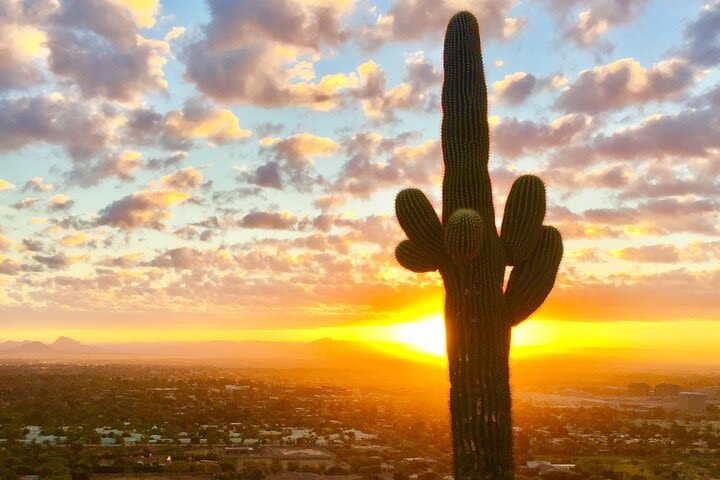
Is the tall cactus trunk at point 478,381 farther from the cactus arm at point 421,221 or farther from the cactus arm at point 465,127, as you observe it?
the cactus arm at point 465,127

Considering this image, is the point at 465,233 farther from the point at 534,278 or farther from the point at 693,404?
the point at 693,404

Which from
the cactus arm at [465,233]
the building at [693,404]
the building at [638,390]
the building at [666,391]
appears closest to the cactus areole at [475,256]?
the cactus arm at [465,233]

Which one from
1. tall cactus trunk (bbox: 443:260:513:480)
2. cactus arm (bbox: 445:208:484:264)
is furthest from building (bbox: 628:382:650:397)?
cactus arm (bbox: 445:208:484:264)

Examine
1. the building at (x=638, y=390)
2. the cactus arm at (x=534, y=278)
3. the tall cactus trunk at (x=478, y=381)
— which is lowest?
the building at (x=638, y=390)

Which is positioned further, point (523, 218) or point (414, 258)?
point (414, 258)

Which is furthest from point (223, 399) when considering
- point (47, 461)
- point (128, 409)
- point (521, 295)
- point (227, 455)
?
point (521, 295)

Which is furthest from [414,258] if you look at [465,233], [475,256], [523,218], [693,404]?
[693,404]

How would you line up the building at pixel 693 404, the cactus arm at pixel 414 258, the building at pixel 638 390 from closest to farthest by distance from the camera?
the cactus arm at pixel 414 258 < the building at pixel 693 404 < the building at pixel 638 390
